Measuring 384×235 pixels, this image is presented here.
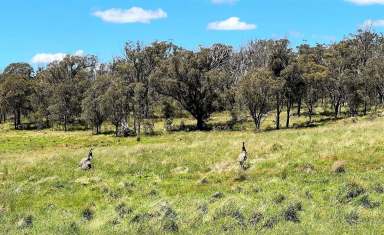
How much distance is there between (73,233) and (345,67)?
99124mm

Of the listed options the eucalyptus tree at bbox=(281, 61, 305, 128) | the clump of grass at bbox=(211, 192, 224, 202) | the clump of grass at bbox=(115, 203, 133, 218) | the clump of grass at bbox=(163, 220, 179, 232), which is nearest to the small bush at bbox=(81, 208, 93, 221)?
the clump of grass at bbox=(115, 203, 133, 218)

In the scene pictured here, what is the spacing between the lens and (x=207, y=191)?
1012 inches

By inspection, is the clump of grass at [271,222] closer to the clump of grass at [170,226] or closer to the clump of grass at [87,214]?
the clump of grass at [170,226]

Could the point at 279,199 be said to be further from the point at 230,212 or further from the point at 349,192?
the point at 349,192

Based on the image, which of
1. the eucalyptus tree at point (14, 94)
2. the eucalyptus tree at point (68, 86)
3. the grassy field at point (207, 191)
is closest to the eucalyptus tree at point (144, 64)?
the eucalyptus tree at point (68, 86)

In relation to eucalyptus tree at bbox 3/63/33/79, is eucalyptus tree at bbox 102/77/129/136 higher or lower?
lower

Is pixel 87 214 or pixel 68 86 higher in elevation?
pixel 68 86

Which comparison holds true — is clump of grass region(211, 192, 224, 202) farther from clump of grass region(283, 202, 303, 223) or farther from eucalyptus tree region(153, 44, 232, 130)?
eucalyptus tree region(153, 44, 232, 130)

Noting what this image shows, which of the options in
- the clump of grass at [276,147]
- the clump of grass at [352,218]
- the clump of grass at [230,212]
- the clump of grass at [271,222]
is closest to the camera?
the clump of grass at [352,218]

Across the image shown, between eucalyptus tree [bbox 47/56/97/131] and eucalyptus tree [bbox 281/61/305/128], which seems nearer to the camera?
eucalyptus tree [bbox 281/61/305/128]

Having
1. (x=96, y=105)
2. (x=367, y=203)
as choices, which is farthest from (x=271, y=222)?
(x=96, y=105)

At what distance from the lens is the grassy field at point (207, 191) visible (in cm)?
1969

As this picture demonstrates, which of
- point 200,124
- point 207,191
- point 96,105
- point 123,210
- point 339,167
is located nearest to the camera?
point 123,210

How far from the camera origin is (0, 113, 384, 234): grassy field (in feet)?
64.6
